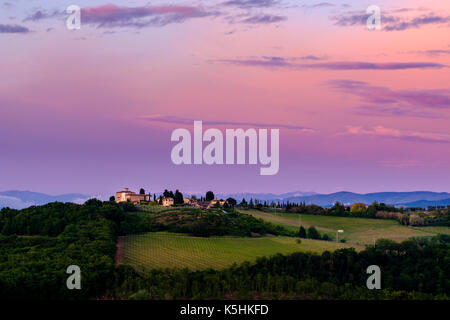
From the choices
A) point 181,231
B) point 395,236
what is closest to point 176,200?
point 181,231

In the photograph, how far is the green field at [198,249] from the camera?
54.6 m

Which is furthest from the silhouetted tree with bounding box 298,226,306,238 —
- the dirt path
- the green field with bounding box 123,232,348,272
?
the dirt path

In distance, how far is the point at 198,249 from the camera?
207 feet

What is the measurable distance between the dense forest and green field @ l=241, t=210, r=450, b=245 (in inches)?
344

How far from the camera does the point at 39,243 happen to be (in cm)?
6294

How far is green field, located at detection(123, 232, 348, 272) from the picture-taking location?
2148 inches

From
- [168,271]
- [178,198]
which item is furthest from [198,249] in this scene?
[178,198]

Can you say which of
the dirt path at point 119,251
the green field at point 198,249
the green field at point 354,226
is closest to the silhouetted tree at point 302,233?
the green field at point 354,226

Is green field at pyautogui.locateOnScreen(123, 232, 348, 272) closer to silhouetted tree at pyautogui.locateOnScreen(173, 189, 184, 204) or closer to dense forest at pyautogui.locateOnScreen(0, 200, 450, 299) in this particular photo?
dense forest at pyautogui.locateOnScreen(0, 200, 450, 299)

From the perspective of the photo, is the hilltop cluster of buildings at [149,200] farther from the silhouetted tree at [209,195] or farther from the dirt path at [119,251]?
the dirt path at [119,251]

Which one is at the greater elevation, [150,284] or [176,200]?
[176,200]
